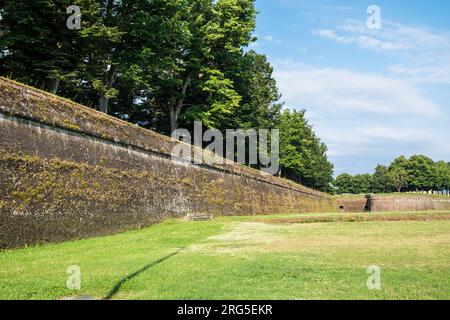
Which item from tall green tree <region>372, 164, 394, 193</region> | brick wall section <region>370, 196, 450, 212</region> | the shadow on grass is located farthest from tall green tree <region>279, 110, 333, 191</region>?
tall green tree <region>372, 164, 394, 193</region>

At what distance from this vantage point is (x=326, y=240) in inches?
450

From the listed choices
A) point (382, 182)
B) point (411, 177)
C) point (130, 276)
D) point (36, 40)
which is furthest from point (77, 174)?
point (411, 177)

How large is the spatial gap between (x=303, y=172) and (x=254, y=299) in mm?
56941

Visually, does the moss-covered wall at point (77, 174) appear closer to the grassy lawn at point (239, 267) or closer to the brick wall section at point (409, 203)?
the grassy lawn at point (239, 267)

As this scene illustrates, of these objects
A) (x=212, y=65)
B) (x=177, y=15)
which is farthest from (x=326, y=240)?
(x=212, y=65)

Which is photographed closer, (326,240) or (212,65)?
(326,240)

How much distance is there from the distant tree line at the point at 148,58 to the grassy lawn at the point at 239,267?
13009 mm

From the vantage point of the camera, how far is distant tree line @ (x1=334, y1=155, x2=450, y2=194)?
104688 millimetres

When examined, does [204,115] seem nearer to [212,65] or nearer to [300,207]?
[212,65]
